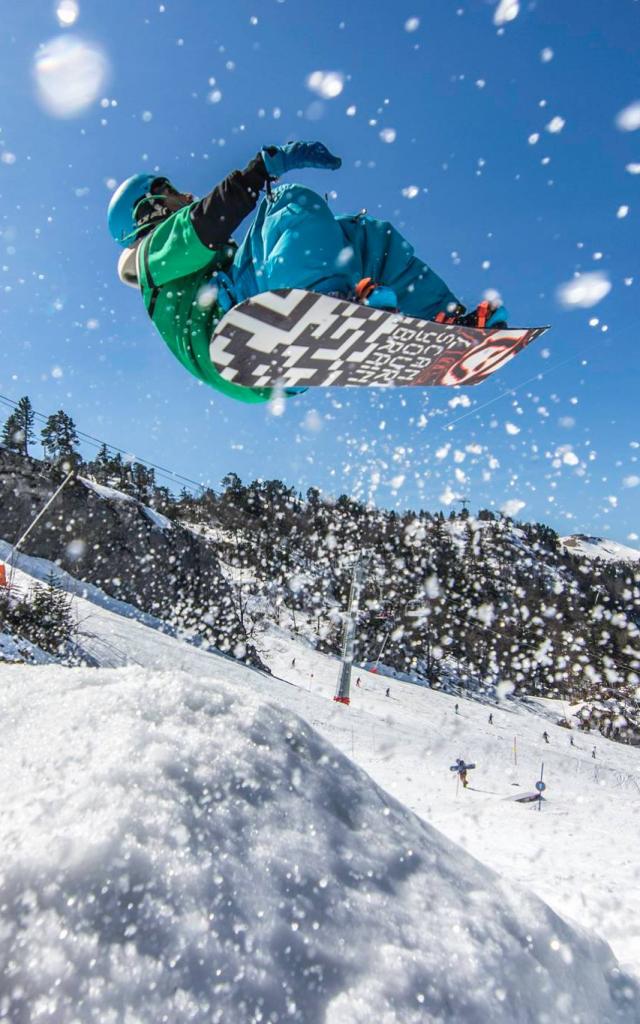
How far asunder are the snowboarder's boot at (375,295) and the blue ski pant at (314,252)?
10 cm

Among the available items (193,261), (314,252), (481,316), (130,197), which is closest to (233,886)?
(193,261)

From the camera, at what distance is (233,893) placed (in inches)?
31.9

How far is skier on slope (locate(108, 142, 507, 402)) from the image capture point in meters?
3.06

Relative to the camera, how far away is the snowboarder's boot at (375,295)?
13.4 feet

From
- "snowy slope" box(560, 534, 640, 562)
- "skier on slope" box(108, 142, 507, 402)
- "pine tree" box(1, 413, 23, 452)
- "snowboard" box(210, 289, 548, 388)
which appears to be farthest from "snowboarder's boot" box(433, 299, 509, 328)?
"snowy slope" box(560, 534, 640, 562)

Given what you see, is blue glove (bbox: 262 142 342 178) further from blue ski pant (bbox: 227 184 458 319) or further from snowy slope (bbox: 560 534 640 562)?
snowy slope (bbox: 560 534 640 562)

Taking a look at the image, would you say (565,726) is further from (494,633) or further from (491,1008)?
(491,1008)

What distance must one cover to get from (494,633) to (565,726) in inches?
795

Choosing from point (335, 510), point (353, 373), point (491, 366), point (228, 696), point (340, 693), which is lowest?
point (340, 693)

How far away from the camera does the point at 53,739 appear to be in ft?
3.51

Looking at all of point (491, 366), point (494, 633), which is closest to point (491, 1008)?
point (491, 366)

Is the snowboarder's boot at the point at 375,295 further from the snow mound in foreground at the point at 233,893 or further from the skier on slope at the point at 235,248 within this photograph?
the snow mound in foreground at the point at 233,893

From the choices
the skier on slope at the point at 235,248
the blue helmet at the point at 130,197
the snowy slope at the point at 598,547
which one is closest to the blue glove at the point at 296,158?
the skier on slope at the point at 235,248

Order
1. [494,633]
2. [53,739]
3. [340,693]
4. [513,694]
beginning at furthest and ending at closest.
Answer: [494,633], [513,694], [340,693], [53,739]
